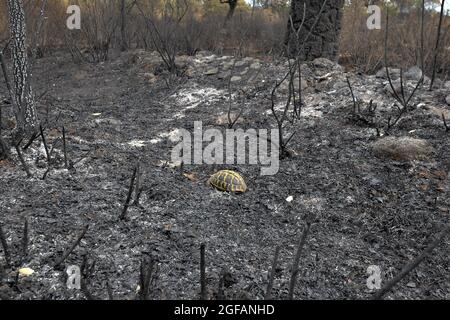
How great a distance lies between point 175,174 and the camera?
3.12 m

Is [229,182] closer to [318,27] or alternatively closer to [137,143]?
[137,143]

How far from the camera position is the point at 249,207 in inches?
105

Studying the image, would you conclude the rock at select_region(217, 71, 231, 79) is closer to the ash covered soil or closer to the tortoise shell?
the ash covered soil

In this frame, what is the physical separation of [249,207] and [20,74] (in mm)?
2099

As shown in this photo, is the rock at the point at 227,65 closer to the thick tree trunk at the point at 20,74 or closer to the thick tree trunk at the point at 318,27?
the thick tree trunk at the point at 318,27

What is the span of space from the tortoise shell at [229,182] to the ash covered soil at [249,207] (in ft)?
0.20

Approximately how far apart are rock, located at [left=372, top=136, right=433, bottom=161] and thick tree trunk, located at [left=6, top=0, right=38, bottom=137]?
111 inches

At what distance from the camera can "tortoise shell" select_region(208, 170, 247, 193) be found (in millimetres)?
2818

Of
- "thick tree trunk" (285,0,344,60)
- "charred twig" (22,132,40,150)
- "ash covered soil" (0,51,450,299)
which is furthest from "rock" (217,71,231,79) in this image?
"charred twig" (22,132,40,150)

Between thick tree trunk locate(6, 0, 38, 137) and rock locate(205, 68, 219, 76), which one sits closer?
thick tree trunk locate(6, 0, 38, 137)

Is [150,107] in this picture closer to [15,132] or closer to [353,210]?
[15,132]

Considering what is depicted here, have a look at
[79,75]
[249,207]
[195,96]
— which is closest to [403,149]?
[249,207]

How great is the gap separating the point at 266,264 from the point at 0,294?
1249 millimetres
